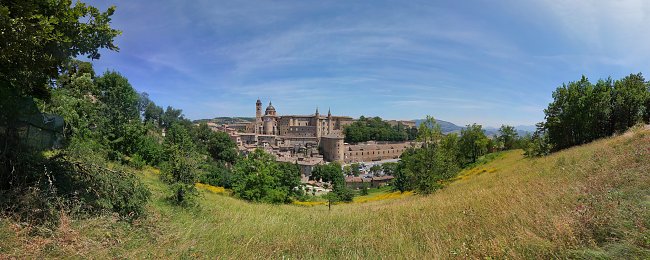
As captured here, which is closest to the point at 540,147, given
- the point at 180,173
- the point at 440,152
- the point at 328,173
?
the point at 440,152

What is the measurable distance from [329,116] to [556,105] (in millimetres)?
108240

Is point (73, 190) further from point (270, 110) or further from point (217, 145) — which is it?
point (270, 110)

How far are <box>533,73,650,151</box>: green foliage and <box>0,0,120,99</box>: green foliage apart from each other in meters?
35.6

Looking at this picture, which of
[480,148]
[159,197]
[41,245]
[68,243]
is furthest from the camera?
[480,148]

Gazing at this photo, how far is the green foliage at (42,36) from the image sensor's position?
5207 mm

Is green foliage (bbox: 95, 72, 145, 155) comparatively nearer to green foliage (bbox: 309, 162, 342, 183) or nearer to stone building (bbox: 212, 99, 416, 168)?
green foliage (bbox: 309, 162, 342, 183)

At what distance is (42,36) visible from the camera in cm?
531

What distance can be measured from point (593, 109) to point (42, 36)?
38.0 meters

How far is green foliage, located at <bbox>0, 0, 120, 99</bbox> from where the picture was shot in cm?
521

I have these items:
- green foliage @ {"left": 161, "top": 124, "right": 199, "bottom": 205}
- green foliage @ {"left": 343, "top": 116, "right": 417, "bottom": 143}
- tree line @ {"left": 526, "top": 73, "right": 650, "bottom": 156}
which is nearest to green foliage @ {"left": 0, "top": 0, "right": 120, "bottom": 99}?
green foliage @ {"left": 161, "top": 124, "right": 199, "bottom": 205}

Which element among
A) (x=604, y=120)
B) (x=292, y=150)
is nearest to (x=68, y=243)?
(x=604, y=120)

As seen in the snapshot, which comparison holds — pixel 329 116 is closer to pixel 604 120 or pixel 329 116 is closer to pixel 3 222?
pixel 604 120

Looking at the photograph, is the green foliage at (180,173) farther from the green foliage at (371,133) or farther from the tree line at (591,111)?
the green foliage at (371,133)

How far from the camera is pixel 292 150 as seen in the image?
384 feet
